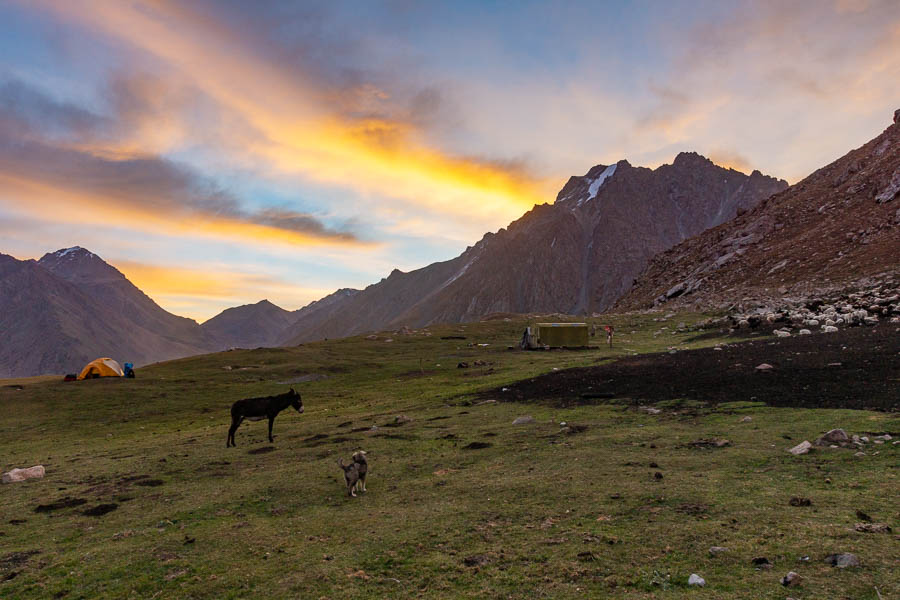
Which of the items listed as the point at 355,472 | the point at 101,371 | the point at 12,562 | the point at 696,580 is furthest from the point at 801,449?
the point at 101,371

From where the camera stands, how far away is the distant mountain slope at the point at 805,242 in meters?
73.1

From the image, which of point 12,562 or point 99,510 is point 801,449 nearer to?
point 12,562

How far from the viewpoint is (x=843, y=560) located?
713 cm

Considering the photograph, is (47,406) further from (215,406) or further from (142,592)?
(142,592)

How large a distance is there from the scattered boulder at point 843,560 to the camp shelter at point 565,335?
2074 inches

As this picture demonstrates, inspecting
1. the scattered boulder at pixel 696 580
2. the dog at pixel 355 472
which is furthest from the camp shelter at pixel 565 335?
the scattered boulder at pixel 696 580

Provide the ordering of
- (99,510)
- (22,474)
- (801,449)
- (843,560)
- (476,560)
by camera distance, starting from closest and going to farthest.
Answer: (843,560) < (476,560) < (801,449) < (99,510) < (22,474)

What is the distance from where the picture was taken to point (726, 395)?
832 inches

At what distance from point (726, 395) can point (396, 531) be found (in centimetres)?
1691

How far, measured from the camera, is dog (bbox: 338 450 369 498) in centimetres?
1331

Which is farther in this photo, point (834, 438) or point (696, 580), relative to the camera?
point (834, 438)

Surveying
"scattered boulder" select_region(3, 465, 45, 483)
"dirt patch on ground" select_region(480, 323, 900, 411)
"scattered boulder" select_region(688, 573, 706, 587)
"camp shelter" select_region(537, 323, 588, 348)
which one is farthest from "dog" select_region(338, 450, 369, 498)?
"camp shelter" select_region(537, 323, 588, 348)

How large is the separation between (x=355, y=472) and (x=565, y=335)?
49.7m

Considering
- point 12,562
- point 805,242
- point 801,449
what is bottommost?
point 12,562
